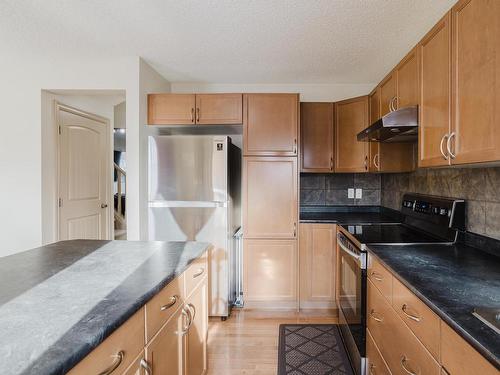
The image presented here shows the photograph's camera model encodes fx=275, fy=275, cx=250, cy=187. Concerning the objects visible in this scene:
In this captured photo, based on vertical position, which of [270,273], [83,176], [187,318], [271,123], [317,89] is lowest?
[270,273]

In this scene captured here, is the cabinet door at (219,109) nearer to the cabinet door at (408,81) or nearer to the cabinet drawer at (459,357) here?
the cabinet door at (408,81)

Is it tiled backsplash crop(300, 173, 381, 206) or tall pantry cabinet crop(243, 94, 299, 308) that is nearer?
tall pantry cabinet crop(243, 94, 299, 308)

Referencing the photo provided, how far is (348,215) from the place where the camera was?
2908 mm

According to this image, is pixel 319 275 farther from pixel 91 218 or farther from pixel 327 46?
pixel 91 218

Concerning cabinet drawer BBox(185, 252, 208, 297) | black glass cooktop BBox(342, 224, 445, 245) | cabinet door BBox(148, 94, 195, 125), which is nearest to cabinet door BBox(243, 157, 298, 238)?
black glass cooktop BBox(342, 224, 445, 245)

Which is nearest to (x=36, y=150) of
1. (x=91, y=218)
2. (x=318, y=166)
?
(x=91, y=218)

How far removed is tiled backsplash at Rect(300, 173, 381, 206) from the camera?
3092mm

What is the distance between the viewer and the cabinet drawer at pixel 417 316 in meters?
0.90

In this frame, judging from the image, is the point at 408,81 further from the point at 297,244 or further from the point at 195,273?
the point at 195,273

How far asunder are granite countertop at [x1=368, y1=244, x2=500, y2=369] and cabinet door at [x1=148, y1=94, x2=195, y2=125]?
1.99 m

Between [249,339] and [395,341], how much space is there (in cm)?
130

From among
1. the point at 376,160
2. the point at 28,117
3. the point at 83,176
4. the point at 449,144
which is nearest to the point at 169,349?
the point at 449,144

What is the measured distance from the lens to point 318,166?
287cm

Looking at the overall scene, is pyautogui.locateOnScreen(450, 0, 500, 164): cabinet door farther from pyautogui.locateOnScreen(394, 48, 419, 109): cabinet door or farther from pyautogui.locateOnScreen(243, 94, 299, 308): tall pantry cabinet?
pyautogui.locateOnScreen(243, 94, 299, 308): tall pantry cabinet
